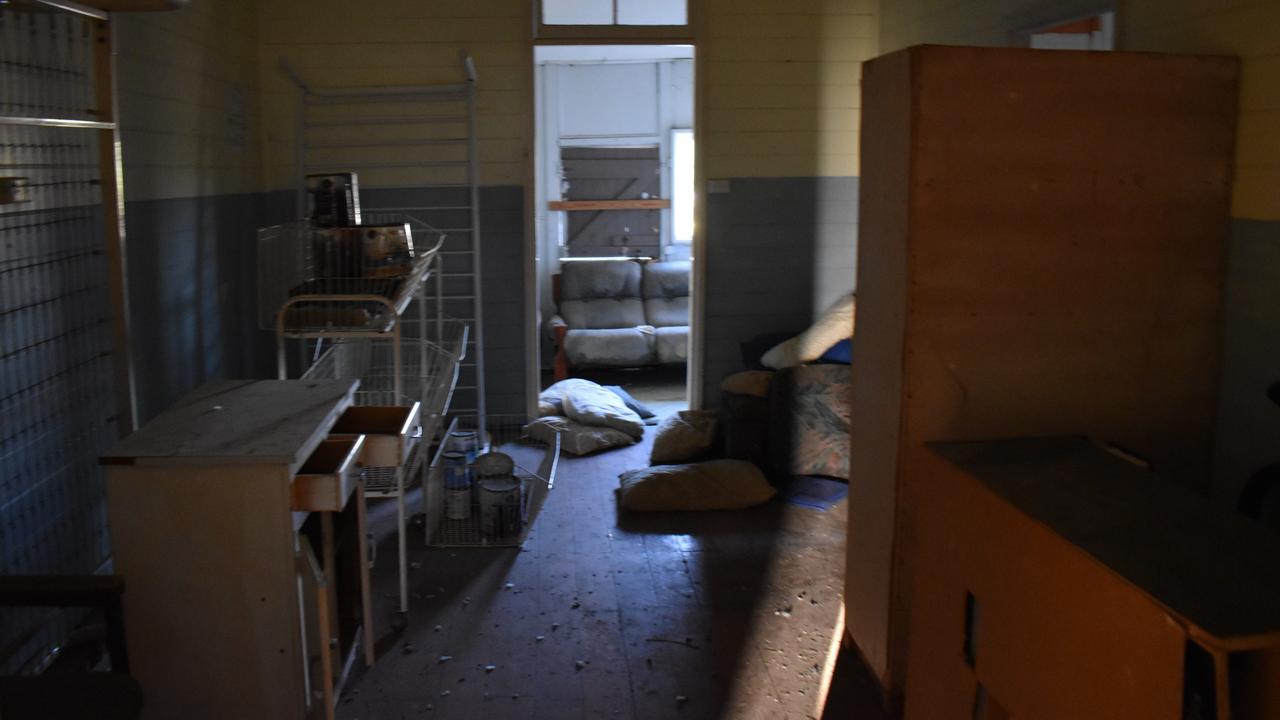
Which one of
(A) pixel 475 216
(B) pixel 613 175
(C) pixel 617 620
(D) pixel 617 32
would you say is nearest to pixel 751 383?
(A) pixel 475 216

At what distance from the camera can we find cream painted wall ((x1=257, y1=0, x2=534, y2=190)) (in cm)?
548

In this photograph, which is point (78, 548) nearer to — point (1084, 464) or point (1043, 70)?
point (1084, 464)

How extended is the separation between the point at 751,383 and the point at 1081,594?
3.40 metres

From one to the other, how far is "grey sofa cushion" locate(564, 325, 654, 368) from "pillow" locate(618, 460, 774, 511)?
262 centimetres

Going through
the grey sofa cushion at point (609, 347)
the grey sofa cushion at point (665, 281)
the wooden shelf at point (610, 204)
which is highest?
the wooden shelf at point (610, 204)

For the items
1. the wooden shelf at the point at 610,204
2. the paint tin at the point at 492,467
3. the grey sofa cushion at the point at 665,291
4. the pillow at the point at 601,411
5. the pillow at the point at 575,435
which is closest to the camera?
the paint tin at the point at 492,467

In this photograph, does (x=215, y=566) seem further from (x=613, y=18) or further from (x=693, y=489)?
(x=613, y=18)

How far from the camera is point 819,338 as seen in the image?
5102mm

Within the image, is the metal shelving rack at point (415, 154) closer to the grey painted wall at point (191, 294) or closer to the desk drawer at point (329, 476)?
the grey painted wall at point (191, 294)

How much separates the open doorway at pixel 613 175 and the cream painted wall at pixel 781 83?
236cm

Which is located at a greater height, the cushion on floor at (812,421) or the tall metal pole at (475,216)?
the tall metal pole at (475,216)

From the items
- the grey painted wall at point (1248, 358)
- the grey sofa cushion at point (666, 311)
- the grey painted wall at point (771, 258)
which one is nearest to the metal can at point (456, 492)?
the grey painted wall at point (771, 258)

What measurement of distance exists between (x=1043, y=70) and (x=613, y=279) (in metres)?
5.62

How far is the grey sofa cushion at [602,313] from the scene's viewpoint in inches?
307
